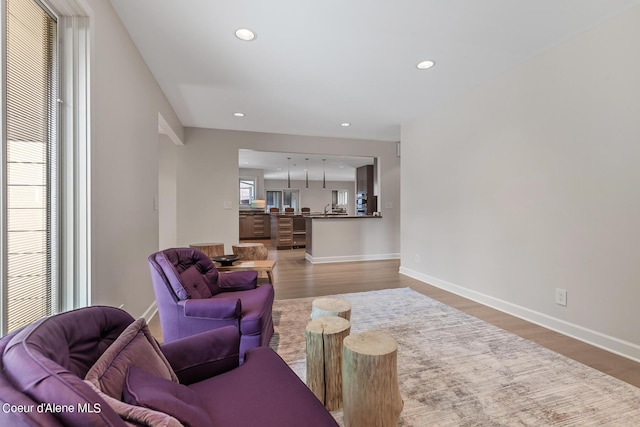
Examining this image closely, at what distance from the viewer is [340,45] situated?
2477 millimetres

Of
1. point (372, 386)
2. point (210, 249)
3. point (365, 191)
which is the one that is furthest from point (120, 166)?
point (365, 191)

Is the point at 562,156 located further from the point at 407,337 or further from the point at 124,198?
the point at 124,198

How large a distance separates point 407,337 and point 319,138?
419 centimetres

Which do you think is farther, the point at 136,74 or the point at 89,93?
the point at 136,74

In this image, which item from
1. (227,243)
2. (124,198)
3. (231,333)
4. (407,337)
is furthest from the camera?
(227,243)

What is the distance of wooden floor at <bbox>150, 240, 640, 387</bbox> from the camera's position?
2.04 m

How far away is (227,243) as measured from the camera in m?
5.12

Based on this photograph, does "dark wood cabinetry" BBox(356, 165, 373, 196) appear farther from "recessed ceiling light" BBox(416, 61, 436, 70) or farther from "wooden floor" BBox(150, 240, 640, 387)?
"recessed ceiling light" BBox(416, 61, 436, 70)

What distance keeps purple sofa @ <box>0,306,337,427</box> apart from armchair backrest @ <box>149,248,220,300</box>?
0.76 metres

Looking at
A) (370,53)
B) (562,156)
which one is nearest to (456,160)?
(562,156)

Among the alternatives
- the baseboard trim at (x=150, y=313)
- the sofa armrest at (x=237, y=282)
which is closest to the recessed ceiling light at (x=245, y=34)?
the sofa armrest at (x=237, y=282)

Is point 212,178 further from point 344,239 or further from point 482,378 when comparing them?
point 482,378

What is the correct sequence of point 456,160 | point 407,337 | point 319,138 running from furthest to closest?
1. point 319,138
2. point 456,160
3. point 407,337

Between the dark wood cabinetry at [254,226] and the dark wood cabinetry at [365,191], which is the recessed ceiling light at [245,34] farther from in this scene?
the dark wood cabinetry at [254,226]
